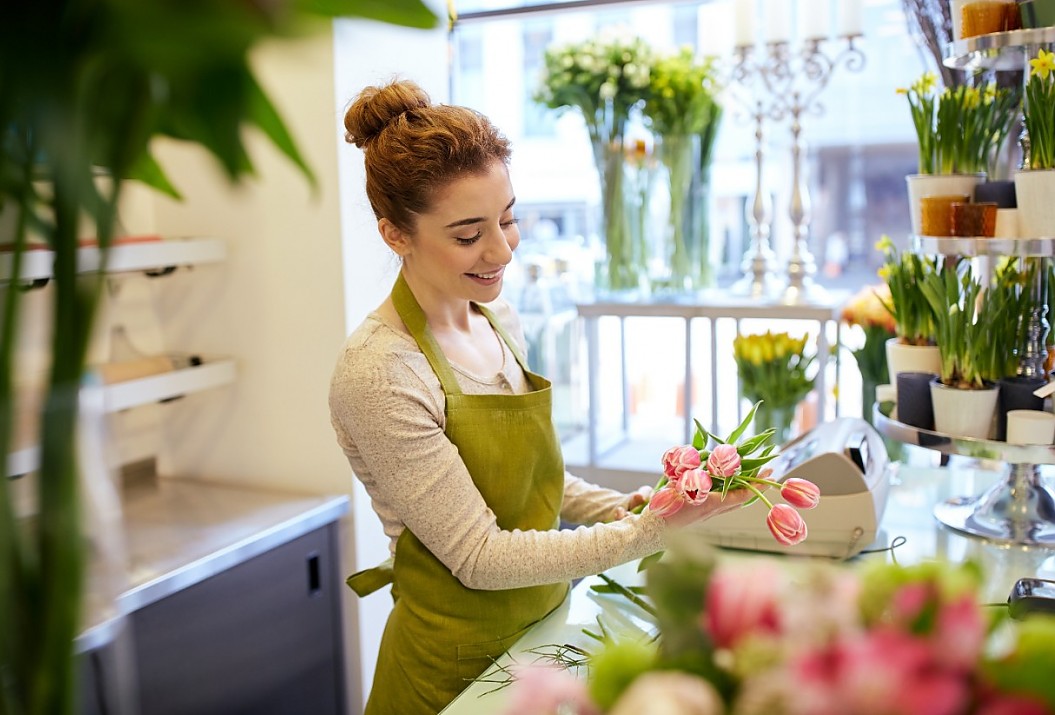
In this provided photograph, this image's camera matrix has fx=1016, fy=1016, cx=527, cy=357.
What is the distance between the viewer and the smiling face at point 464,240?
152 cm

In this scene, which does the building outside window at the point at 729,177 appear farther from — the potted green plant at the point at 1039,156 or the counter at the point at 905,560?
the potted green plant at the point at 1039,156

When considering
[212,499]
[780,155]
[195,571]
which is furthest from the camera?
[780,155]

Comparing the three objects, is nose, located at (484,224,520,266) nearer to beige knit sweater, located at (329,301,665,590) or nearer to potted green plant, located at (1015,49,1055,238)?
beige knit sweater, located at (329,301,665,590)

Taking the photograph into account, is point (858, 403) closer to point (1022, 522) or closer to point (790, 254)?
point (790, 254)

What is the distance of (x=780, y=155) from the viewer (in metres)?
2.98

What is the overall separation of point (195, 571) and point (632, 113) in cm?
165

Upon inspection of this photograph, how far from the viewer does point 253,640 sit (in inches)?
86.4

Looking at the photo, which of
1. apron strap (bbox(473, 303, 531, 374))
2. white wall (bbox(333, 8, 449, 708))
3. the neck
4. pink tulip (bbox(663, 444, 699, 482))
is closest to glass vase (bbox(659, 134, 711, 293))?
white wall (bbox(333, 8, 449, 708))

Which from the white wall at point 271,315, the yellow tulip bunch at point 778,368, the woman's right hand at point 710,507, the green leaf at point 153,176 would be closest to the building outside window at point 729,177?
the yellow tulip bunch at point 778,368

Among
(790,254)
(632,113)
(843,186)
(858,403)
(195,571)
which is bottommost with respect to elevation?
(195,571)

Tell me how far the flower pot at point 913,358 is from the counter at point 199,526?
1.26 meters

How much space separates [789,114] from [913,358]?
1.09m

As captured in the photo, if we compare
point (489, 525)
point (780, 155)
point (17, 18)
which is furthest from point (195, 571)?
point (780, 155)

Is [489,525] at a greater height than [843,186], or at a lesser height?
lesser
